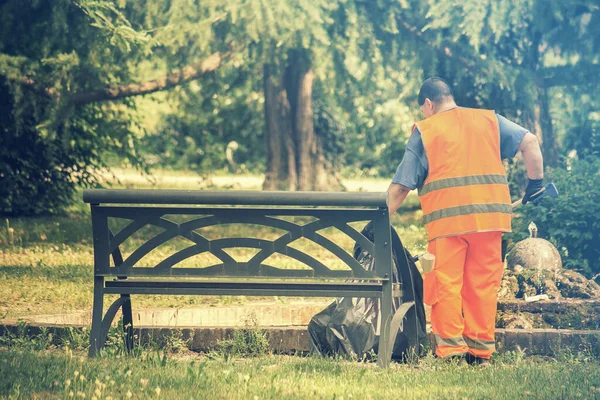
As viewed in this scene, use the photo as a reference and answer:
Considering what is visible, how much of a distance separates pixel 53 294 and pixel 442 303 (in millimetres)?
4050

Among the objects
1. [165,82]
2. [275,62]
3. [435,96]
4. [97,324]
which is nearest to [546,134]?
[275,62]

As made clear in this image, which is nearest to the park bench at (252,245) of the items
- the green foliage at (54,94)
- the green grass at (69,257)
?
the green grass at (69,257)

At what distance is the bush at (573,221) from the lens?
9.26m

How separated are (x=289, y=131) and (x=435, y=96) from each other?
13.5 m

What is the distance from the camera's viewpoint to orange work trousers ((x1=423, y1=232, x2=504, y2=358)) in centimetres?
615

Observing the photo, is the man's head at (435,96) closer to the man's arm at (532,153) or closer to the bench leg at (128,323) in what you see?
the man's arm at (532,153)

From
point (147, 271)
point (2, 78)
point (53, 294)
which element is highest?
point (2, 78)

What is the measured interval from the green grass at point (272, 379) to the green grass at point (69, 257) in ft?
7.46

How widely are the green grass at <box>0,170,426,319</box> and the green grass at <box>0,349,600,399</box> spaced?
7.46 ft

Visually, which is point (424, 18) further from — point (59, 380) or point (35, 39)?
point (59, 380)

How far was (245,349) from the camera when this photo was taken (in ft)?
21.1

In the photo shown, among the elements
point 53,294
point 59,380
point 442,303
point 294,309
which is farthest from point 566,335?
point 53,294

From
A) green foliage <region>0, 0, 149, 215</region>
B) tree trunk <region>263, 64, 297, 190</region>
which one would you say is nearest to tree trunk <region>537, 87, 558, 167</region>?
tree trunk <region>263, 64, 297, 190</region>

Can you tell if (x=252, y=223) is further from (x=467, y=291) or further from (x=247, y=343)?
(x=467, y=291)
